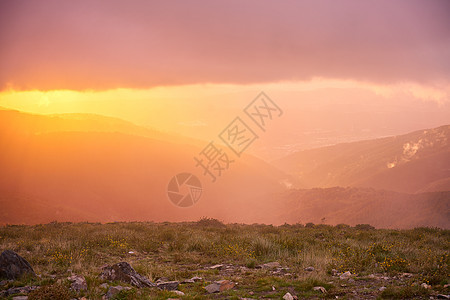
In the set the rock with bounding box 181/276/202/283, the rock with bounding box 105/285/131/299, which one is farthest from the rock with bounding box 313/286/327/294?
the rock with bounding box 105/285/131/299

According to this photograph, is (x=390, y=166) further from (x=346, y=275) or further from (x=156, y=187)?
(x=346, y=275)

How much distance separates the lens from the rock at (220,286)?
7249mm

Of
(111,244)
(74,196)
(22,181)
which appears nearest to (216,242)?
(111,244)

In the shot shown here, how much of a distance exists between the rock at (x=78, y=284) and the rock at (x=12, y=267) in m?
1.42

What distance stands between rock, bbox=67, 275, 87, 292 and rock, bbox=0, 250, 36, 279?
1424mm

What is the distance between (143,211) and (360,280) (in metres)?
46.3

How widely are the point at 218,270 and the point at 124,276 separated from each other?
10.00 ft

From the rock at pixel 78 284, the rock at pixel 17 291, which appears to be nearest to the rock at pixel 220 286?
the rock at pixel 78 284

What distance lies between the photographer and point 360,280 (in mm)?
7867

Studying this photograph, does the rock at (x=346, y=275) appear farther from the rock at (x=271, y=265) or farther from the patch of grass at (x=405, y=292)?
the rock at (x=271, y=265)

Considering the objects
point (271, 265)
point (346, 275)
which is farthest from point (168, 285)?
point (346, 275)

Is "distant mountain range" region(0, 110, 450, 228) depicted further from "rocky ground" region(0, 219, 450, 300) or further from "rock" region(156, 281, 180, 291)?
"rock" region(156, 281, 180, 291)

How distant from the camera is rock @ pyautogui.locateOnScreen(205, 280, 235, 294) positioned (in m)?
7.25

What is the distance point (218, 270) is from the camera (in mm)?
9305
